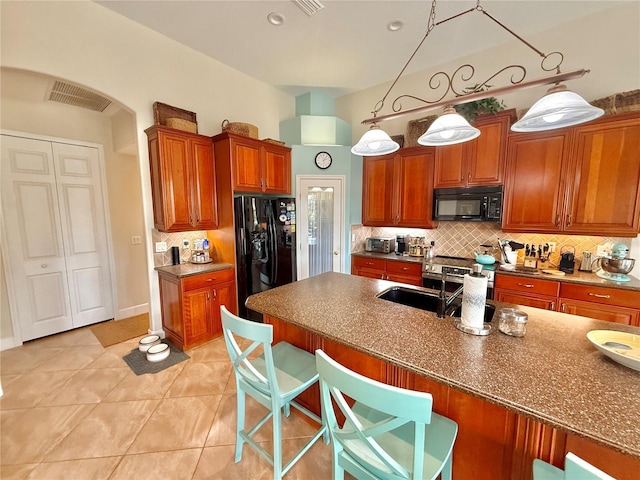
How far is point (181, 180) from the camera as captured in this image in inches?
116

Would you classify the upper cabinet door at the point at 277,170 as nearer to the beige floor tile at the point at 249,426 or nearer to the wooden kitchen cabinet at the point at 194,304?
the wooden kitchen cabinet at the point at 194,304

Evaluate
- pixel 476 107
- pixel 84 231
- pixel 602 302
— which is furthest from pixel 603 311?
pixel 84 231

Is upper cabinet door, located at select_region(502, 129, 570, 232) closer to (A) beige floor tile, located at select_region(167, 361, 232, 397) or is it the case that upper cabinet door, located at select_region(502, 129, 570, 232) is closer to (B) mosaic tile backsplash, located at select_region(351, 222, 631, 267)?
(B) mosaic tile backsplash, located at select_region(351, 222, 631, 267)

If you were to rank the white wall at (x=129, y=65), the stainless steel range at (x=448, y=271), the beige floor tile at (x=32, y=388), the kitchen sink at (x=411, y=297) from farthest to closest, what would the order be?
1. the stainless steel range at (x=448, y=271)
2. the white wall at (x=129, y=65)
3. the beige floor tile at (x=32, y=388)
4. the kitchen sink at (x=411, y=297)

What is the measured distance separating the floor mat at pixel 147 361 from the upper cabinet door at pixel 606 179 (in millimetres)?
4232

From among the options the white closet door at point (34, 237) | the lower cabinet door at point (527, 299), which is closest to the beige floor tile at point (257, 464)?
the lower cabinet door at point (527, 299)

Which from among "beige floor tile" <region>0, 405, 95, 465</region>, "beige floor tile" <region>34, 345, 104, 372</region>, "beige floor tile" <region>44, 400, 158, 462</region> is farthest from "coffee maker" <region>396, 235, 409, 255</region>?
"beige floor tile" <region>34, 345, 104, 372</region>

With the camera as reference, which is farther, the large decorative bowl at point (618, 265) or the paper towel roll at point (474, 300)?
the large decorative bowl at point (618, 265)

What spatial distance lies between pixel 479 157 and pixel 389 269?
173 cm

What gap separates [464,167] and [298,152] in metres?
2.24

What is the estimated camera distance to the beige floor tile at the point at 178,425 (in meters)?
1.73

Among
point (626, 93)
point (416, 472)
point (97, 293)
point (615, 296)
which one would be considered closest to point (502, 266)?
point (615, 296)

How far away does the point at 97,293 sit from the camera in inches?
141

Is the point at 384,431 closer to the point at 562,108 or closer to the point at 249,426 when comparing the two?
the point at 249,426
